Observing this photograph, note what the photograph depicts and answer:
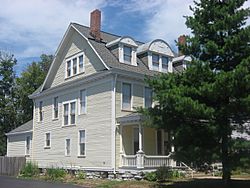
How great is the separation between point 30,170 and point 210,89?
2163cm

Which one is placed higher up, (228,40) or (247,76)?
(228,40)

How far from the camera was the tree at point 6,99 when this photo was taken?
196 feet

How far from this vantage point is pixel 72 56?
3222 cm

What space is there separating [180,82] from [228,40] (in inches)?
121

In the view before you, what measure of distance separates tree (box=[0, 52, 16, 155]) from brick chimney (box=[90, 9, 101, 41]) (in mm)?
33152

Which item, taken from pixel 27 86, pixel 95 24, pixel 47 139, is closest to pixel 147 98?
pixel 95 24

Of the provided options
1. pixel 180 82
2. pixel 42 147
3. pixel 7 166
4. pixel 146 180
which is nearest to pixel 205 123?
pixel 180 82

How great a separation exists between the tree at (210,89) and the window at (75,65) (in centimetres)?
1248

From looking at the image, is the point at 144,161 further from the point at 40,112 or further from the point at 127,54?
the point at 40,112

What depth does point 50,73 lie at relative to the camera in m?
35.1

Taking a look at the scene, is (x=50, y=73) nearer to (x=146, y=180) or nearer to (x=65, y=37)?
(x=65, y=37)

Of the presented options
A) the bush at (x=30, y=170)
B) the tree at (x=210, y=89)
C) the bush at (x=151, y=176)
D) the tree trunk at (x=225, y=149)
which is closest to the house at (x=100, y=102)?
the bush at (x=151, y=176)

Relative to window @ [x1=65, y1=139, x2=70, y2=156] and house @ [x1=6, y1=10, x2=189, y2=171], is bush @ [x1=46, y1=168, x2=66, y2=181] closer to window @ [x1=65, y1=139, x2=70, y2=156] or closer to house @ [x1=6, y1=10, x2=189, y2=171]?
house @ [x1=6, y1=10, x2=189, y2=171]

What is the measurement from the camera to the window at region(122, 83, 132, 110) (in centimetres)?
2759
